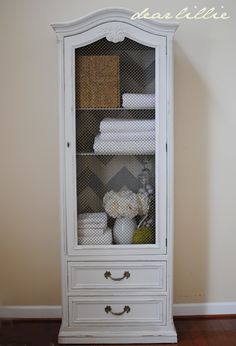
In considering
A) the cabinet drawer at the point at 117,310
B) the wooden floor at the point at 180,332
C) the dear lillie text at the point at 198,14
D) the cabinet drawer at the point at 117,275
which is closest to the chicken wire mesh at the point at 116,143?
the cabinet drawer at the point at 117,275

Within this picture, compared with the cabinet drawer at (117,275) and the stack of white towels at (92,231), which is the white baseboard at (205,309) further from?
the stack of white towels at (92,231)

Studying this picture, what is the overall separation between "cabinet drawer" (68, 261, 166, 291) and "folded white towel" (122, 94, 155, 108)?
93 cm

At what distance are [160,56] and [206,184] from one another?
36.2 inches

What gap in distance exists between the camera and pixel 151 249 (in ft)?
6.78

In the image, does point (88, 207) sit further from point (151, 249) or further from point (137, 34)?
point (137, 34)

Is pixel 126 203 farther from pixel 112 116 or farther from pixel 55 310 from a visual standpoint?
pixel 55 310

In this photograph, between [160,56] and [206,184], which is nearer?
[160,56]

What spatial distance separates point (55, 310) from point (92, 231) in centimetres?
75

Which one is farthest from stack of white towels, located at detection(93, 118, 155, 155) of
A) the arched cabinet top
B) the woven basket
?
the arched cabinet top

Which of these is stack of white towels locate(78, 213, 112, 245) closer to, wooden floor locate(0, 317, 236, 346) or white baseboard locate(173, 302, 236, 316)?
wooden floor locate(0, 317, 236, 346)

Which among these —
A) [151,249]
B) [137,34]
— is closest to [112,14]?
[137,34]

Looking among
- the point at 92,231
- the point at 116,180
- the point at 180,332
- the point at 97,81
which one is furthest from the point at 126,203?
the point at 180,332

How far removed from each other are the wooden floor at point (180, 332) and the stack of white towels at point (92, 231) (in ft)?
2.18

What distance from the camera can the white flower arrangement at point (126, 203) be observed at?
6.84 ft
